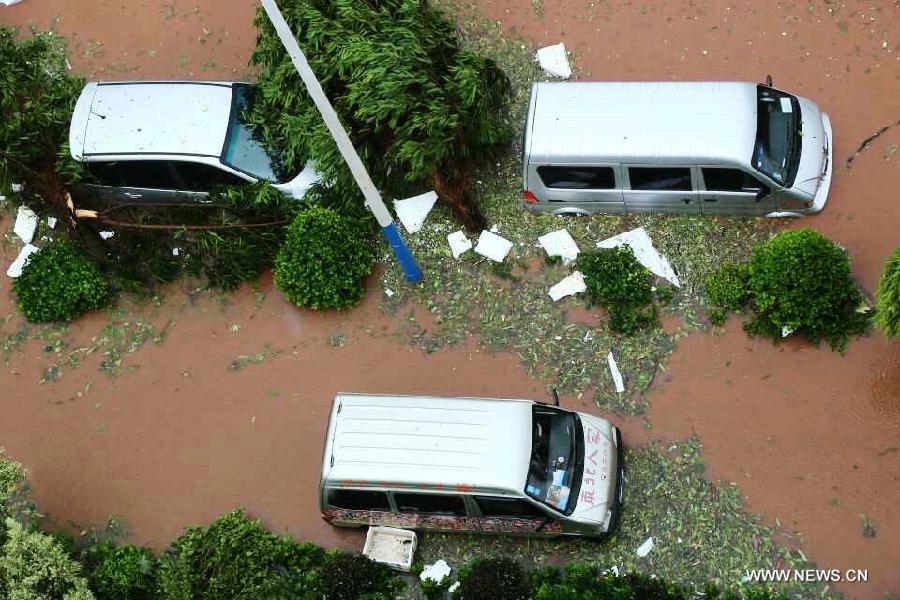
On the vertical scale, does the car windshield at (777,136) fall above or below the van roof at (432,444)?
above

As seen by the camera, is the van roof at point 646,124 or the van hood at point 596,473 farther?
the van roof at point 646,124

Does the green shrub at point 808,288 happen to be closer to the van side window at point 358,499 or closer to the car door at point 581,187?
the car door at point 581,187

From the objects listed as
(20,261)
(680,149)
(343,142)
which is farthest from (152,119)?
(680,149)

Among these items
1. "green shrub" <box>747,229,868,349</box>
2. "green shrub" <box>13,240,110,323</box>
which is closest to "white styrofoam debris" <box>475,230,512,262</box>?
"green shrub" <box>747,229,868,349</box>

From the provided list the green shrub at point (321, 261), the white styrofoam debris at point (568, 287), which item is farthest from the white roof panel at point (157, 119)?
the white styrofoam debris at point (568, 287)

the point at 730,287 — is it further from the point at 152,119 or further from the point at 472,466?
the point at 152,119

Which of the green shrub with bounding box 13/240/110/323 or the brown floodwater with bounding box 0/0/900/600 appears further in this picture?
the green shrub with bounding box 13/240/110/323

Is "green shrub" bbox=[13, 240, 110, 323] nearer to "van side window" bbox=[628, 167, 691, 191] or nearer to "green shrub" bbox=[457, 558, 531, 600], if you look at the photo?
"green shrub" bbox=[457, 558, 531, 600]
